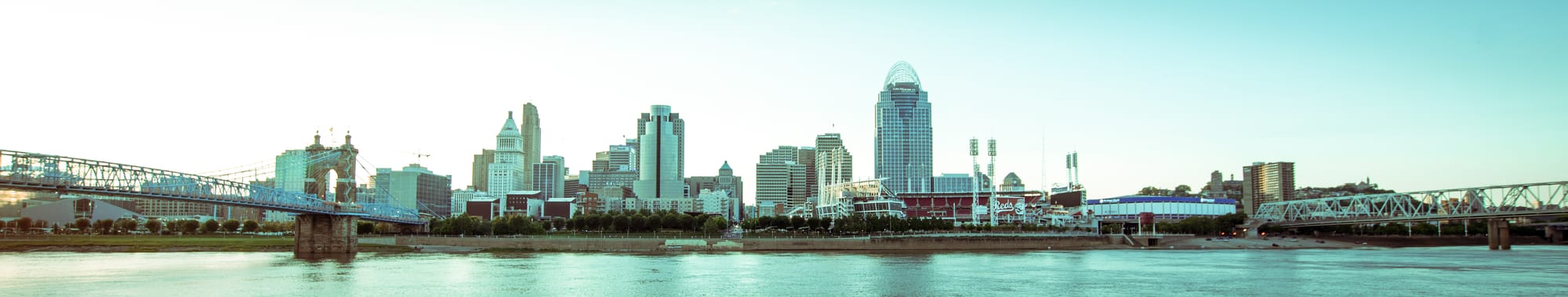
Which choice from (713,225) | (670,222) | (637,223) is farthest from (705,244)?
(670,222)

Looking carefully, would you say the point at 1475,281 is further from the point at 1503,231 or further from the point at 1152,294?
the point at 1503,231

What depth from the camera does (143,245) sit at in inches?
4291

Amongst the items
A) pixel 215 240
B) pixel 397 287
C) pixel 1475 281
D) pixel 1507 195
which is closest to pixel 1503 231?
pixel 1507 195

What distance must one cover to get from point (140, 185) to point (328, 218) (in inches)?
1000

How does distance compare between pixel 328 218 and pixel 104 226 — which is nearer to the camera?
pixel 328 218

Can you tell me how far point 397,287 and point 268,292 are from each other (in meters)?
6.59

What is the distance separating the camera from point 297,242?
96938mm

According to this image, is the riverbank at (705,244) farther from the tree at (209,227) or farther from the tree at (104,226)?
the tree at (104,226)

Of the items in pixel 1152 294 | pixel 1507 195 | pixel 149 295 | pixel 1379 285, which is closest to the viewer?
pixel 149 295

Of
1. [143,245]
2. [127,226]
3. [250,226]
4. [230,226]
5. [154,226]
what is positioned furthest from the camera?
[250,226]

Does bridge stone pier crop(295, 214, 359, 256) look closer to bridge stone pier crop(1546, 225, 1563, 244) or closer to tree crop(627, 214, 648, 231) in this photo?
tree crop(627, 214, 648, 231)

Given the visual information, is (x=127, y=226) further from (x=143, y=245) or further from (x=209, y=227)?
(x=143, y=245)

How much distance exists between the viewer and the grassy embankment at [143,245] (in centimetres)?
10406

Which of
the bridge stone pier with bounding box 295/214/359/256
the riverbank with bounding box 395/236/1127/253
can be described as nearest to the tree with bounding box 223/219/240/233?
the riverbank with bounding box 395/236/1127/253
